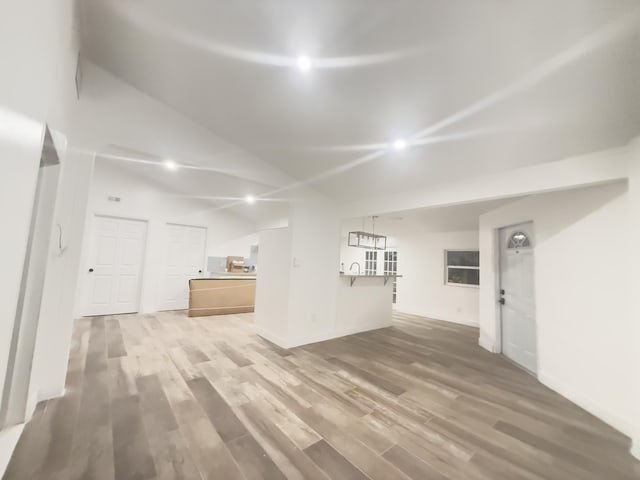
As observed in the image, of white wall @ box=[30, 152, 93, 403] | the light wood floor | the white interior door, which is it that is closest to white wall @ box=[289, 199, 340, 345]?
the light wood floor

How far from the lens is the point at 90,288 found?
5.07m

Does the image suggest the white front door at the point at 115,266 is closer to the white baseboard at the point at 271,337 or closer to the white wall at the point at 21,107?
the white baseboard at the point at 271,337

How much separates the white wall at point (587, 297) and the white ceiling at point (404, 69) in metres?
0.78

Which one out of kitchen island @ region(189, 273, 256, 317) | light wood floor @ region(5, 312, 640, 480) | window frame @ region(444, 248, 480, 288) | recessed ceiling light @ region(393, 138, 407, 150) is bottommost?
light wood floor @ region(5, 312, 640, 480)

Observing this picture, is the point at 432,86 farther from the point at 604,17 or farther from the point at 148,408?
the point at 148,408

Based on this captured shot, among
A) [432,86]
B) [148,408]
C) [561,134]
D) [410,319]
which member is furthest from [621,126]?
[410,319]

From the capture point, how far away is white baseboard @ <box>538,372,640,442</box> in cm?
206

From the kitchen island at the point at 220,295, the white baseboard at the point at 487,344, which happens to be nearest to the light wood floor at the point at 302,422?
the white baseboard at the point at 487,344

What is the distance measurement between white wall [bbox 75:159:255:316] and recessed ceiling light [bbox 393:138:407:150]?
14.0 ft

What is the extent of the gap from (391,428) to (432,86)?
2693 millimetres

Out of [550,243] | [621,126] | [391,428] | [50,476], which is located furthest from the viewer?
[550,243]

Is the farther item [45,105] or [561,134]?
[561,134]

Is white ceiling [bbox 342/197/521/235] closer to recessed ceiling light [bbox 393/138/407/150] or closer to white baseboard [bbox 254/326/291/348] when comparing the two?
recessed ceiling light [bbox 393/138/407/150]

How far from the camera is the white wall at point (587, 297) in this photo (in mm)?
2166
